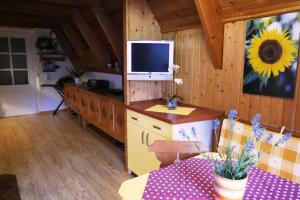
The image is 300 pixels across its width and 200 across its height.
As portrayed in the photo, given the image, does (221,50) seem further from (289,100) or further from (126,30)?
(126,30)

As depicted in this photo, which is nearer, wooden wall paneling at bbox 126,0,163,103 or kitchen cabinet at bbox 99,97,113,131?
wooden wall paneling at bbox 126,0,163,103

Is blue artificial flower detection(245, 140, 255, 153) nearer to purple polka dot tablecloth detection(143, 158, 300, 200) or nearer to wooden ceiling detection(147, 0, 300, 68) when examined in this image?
purple polka dot tablecloth detection(143, 158, 300, 200)

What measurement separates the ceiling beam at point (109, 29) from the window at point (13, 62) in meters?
3.24

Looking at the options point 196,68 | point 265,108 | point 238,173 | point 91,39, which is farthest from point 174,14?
point 91,39

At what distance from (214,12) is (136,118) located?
1.34 meters

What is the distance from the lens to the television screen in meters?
2.47

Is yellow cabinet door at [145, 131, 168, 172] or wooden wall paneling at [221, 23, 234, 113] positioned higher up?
wooden wall paneling at [221, 23, 234, 113]

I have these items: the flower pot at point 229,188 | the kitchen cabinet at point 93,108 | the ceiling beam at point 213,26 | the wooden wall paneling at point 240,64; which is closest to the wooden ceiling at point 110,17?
the ceiling beam at point 213,26

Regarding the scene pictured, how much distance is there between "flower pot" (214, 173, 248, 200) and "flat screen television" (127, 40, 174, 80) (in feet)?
5.65

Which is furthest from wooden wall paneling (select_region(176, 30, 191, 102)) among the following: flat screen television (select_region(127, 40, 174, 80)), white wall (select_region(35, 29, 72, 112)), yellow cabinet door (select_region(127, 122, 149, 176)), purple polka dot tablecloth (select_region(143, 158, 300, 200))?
white wall (select_region(35, 29, 72, 112))

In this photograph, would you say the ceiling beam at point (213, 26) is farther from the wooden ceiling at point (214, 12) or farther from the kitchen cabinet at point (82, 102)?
the kitchen cabinet at point (82, 102)

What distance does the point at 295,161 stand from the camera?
149 cm

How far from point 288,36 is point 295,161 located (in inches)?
35.3

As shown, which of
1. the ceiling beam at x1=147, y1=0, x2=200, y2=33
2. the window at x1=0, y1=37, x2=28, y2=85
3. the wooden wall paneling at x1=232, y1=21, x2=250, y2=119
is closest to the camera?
the wooden wall paneling at x1=232, y1=21, x2=250, y2=119
